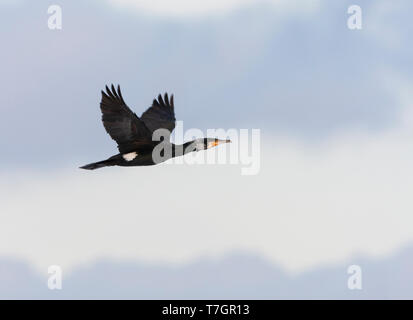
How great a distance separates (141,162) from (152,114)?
8.49ft

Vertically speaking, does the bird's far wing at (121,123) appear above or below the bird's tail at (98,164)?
above

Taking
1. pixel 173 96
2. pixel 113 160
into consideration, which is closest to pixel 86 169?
pixel 113 160

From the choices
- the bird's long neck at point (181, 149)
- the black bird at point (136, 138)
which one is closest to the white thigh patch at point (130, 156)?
the black bird at point (136, 138)

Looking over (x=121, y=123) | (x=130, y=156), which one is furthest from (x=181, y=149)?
(x=121, y=123)

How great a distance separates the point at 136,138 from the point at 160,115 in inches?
118

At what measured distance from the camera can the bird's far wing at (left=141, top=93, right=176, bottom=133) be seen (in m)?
23.8

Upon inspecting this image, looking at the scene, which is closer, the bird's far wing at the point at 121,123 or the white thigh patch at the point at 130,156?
the bird's far wing at the point at 121,123

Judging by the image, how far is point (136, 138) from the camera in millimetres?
21359

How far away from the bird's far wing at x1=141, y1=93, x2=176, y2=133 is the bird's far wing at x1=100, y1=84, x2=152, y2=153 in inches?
90.0

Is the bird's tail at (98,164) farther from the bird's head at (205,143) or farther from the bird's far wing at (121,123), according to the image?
the bird's head at (205,143)

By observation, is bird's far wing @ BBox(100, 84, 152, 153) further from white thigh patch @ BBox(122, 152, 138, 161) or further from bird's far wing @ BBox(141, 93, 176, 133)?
bird's far wing @ BBox(141, 93, 176, 133)

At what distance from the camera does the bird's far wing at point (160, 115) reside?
23.8 m

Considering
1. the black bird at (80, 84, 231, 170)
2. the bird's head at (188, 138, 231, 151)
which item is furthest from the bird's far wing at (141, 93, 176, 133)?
the bird's head at (188, 138, 231, 151)

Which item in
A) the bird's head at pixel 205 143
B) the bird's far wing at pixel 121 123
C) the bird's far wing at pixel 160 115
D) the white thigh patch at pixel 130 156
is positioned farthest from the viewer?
the bird's far wing at pixel 160 115
